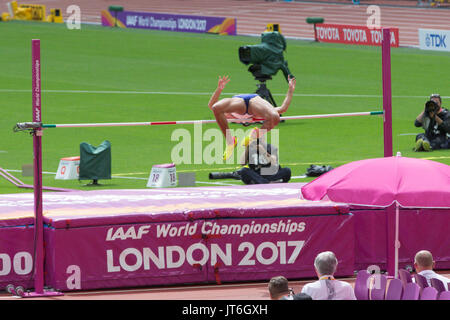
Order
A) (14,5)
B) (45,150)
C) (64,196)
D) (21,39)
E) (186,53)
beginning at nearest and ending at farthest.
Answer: (64,196) → (45,150) → (186,53) → (21,39) → (14,5)

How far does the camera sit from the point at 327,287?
34.5ft

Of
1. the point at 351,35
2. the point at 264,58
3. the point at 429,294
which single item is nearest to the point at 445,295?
the point at 429,294

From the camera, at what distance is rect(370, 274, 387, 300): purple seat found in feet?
35.5

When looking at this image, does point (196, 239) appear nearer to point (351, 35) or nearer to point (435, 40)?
point (435, 40)

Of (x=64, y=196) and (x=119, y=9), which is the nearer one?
(x=64, y=196)

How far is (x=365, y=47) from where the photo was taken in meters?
45.7

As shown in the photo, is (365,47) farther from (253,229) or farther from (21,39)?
(253,229)

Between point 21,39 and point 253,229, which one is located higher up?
point 21,39

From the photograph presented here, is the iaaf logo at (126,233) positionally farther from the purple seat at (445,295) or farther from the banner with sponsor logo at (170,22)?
the banner with sponsor logo at (170,22)

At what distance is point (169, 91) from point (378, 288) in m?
25.6

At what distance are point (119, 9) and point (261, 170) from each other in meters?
38.9

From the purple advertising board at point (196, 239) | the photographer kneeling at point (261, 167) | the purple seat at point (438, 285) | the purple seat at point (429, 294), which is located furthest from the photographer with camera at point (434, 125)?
the purple seat at point (429, 294)

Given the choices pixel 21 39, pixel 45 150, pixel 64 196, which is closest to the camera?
pixel 64 196

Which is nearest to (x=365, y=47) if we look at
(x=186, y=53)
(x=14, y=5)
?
(x=186, y=53)
